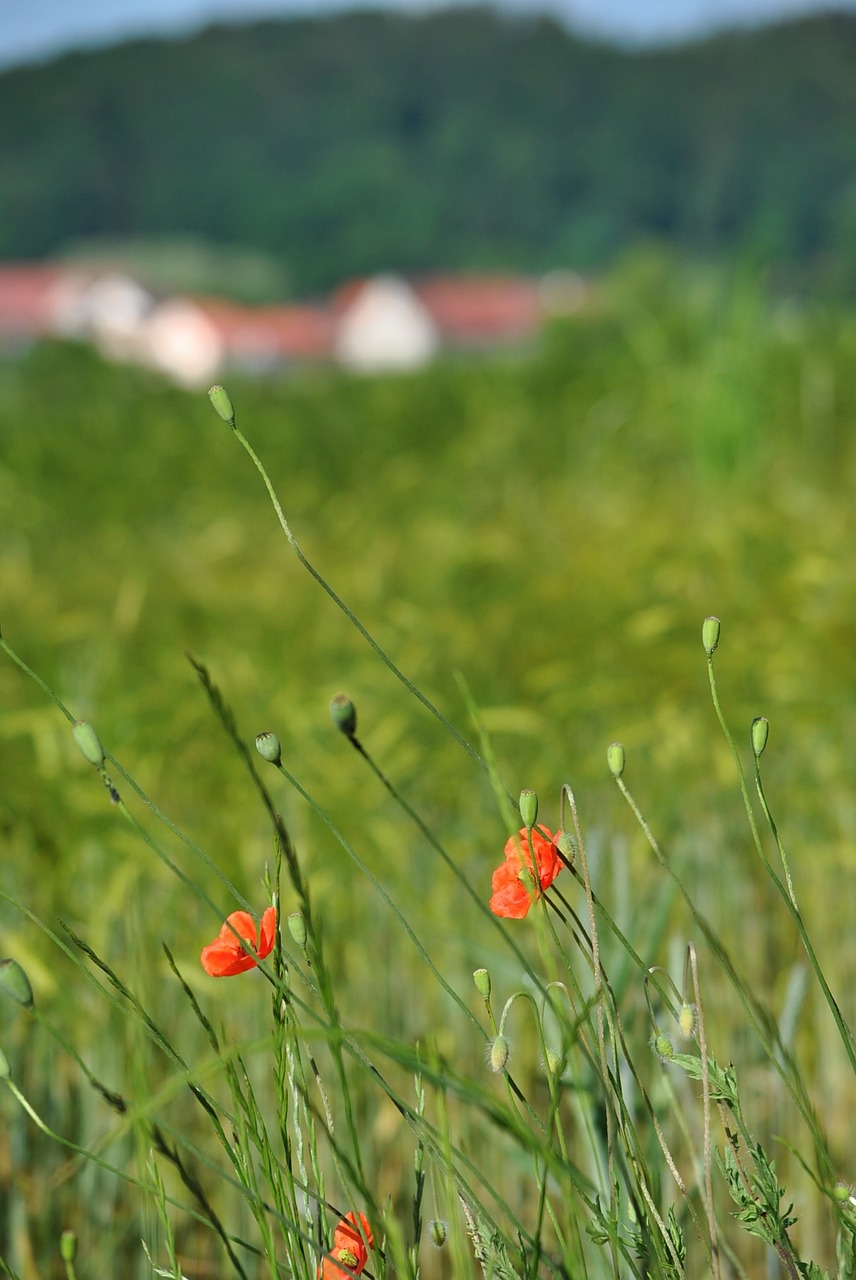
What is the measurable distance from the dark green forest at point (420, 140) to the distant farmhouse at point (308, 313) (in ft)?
3.89

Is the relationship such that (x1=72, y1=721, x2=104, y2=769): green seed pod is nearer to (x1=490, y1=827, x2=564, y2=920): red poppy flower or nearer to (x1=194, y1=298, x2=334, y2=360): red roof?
(x1=490, y1=827, x2=564, y2=920): red poppy flower

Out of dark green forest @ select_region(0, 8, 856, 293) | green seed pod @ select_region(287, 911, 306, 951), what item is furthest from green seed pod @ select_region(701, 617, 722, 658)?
dark green forest @ select_region(0, 8, 856, 293)

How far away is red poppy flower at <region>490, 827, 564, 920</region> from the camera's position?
0.58m

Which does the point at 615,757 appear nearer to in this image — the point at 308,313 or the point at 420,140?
the point at 308,313

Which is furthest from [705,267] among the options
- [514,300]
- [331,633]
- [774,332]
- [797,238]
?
[514,300]

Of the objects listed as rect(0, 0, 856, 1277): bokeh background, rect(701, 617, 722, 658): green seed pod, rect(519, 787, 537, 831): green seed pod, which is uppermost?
rect(701, 617, 722, 658): green seed pod

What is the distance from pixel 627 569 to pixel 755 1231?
2038mm

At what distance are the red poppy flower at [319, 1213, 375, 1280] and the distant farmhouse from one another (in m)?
37.1

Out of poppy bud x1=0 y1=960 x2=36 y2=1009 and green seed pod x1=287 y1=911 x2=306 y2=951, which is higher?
poppy bud x1=0 y1=960 x2=36 y2=1009

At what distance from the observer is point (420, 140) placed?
179 ft

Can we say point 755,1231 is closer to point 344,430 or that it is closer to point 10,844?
point 10,844

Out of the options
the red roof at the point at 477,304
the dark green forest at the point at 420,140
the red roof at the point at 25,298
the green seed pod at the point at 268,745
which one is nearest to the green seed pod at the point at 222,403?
the green seed pod at the point at 268,745

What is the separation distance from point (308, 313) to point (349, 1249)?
43.3 m

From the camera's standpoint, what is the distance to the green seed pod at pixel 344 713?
1.62 feet
